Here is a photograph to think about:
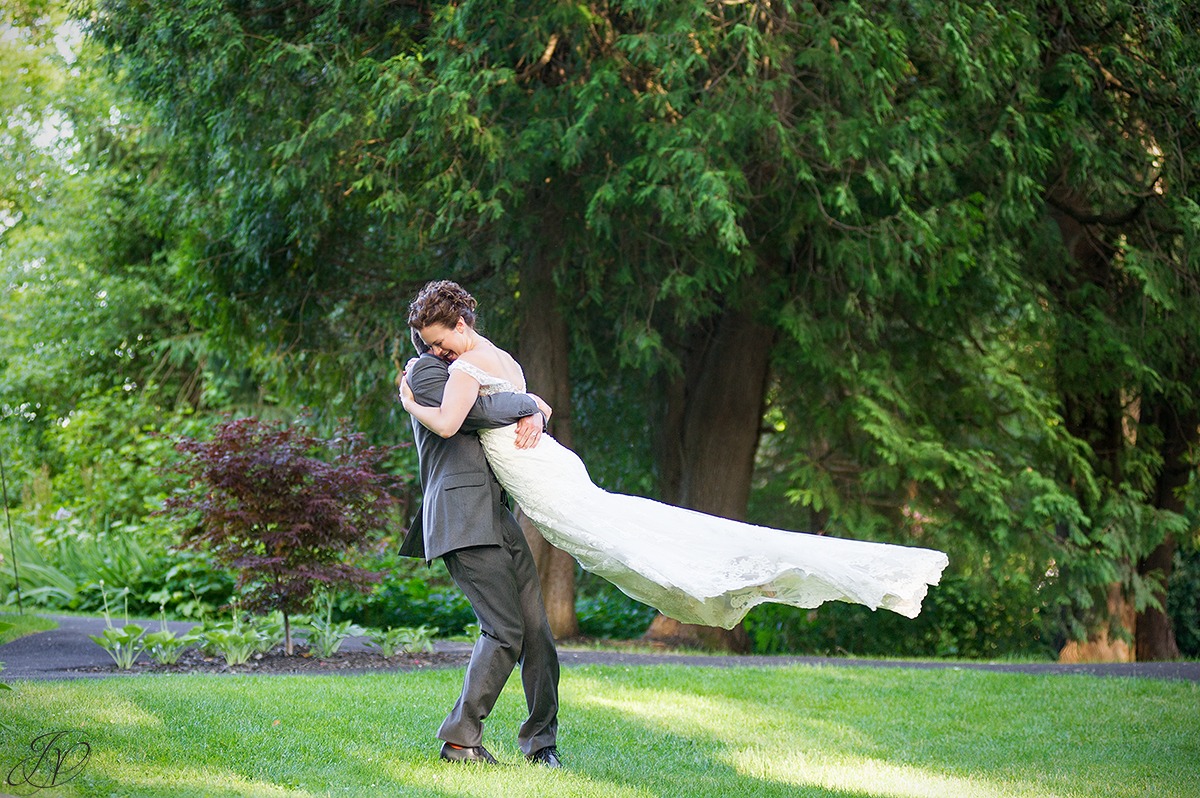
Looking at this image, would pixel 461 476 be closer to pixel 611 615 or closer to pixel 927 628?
pixel 611 615

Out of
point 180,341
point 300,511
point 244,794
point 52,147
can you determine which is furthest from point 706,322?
point 52,147

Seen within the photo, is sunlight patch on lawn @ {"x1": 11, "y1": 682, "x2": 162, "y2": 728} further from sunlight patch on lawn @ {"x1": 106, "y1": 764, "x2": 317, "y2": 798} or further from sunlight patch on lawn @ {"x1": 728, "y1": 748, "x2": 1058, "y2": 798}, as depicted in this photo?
sunlight patch on lawn @ {"x1": 728, "y1": 748, "x2": 1058, "y2": 798}

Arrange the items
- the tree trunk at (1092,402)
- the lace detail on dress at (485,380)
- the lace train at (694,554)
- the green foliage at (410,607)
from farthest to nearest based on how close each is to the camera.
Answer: the green foliage at (410,607)
the tree trunk at (1092,402)
the lace detail on dress at (485,380)
the lace train at (694,554)

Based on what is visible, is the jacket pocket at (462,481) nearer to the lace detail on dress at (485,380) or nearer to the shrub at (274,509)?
the lace detail on dress at (485,380)

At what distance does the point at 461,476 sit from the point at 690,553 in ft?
3.35

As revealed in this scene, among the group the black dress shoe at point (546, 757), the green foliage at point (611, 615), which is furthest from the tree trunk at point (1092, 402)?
the black dress shoe at point (546, 757)

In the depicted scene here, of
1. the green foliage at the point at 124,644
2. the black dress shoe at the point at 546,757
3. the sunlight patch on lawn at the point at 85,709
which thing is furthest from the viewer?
the green foliage at the point at 124,644

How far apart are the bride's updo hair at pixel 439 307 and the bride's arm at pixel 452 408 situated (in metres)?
0.29

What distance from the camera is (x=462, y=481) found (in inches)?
196

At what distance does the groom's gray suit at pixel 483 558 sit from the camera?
4.91 meters

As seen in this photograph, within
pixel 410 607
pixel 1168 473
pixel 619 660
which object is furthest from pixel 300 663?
pixel 1168 473

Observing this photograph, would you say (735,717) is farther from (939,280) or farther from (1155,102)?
(1155,102)

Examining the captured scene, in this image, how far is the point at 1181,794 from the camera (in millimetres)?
5492

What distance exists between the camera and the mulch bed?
310 inches
